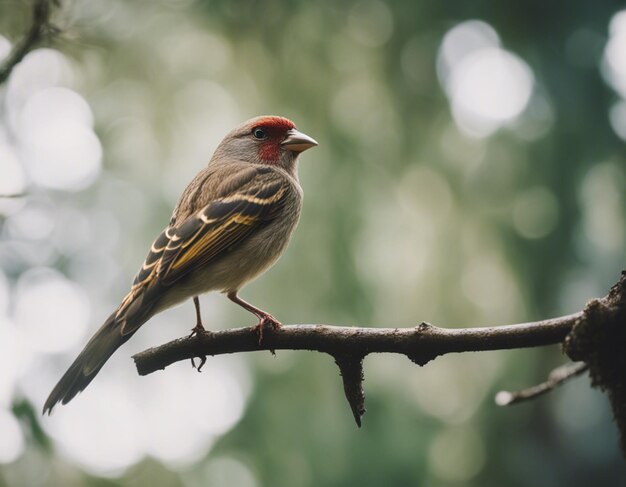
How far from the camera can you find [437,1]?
9406 mm

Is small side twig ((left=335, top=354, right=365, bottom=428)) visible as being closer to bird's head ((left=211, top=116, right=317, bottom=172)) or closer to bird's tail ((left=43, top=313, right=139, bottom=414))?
bird's tail ((left=43, top=313, right=139, bottom=414))

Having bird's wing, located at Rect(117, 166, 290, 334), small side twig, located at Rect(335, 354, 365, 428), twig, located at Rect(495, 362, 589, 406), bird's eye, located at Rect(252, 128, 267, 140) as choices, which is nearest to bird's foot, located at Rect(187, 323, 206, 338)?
bird's wing, located at Rect(117, 166, 290, 334)

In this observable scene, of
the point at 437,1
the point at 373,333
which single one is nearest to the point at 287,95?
the point at 437,1

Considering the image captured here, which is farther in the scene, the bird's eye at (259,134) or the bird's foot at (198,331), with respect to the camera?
the bird's eye at (259,134)

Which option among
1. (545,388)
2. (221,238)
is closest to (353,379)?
(545,388)

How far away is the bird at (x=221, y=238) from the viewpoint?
3.94 metres

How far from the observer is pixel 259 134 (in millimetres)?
→ 6016

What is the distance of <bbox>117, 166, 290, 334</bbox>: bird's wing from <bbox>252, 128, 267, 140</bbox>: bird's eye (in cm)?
50

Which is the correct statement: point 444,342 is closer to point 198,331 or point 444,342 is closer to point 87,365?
point 198,331

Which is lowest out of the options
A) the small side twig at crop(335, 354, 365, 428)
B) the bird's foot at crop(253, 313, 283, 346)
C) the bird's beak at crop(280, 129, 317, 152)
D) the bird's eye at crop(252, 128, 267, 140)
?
the small side twig at crop(335, 354, 365, 428)

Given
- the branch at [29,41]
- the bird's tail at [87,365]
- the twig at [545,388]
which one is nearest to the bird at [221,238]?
the bird's tail at [87,365]

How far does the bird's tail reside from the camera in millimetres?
3672

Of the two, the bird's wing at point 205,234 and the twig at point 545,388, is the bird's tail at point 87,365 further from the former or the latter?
the twig at point 545,388

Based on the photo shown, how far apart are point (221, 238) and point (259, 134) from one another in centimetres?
151
